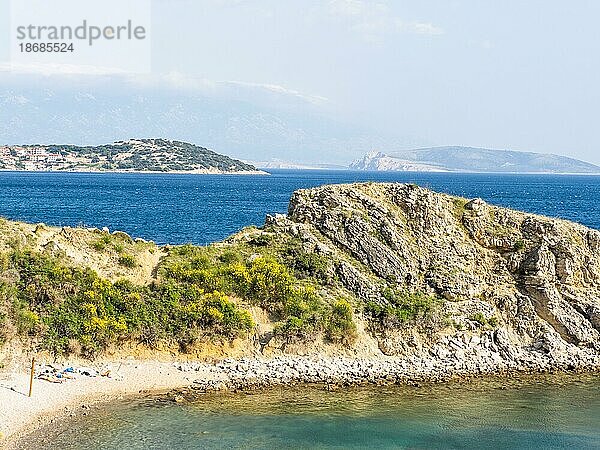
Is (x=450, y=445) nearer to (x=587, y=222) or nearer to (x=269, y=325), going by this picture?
(x=269, y=325)

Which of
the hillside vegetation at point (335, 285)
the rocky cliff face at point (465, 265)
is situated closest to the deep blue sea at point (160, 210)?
the rocky cliff face at point (465, 265)

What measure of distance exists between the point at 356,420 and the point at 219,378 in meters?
9.27

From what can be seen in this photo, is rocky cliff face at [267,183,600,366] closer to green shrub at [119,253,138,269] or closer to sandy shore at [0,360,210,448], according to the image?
green shrub at [119,253,138,269]

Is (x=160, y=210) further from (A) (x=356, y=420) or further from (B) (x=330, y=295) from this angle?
(A) (x=356, y=420)

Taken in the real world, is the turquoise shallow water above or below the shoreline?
below

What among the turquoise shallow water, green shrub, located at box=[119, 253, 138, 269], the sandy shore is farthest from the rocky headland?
the turquoise shallow water

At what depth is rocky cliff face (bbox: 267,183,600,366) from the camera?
48.3m

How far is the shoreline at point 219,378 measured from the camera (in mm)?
36531

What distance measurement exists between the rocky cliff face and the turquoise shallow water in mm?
5691

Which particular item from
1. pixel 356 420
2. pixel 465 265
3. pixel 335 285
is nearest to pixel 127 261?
pixel 335 285

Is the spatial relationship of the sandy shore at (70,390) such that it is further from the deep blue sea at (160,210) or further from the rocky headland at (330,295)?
the deep blue sea at (160,210)

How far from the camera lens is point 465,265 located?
53.5 m

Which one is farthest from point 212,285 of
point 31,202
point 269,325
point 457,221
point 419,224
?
point 31,202

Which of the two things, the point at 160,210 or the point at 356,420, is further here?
the point at 160,210
